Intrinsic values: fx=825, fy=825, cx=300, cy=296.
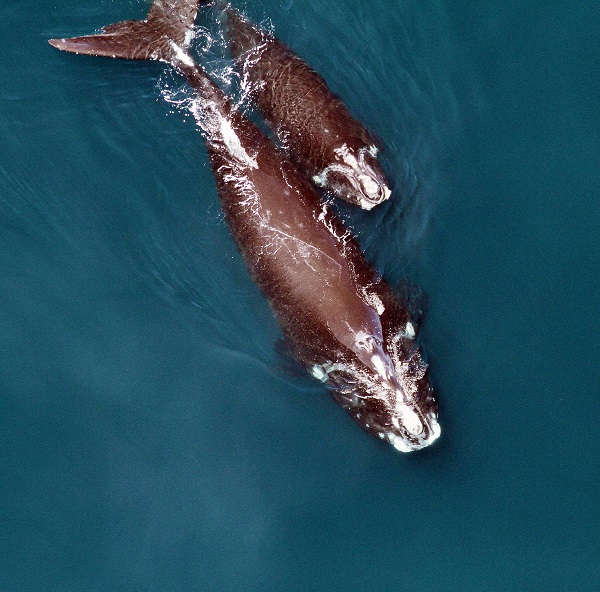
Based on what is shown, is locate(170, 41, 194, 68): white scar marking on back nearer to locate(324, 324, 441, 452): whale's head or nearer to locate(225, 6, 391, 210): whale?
locate(225, 6, 391, 210): whale

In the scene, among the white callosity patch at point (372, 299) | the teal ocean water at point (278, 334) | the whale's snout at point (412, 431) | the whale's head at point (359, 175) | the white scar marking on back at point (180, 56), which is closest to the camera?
the whale's snout at point (412, 431)

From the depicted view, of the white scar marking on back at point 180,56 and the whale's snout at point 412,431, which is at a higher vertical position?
the white scar marking on back at point 180,56

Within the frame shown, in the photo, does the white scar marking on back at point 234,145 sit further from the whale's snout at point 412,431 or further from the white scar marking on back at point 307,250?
the whale's snout at point 412,431

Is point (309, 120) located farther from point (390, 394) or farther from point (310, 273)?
point (390, 394)

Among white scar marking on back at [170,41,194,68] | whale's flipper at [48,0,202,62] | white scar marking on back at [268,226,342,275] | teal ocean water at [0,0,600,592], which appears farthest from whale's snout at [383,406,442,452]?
whale's flipper at [48,0,202,62]

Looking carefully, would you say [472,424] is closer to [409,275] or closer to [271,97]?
[409,275]

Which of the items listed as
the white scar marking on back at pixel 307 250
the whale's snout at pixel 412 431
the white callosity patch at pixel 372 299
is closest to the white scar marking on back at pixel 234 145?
the white scar marking on back at pixel 307 250
